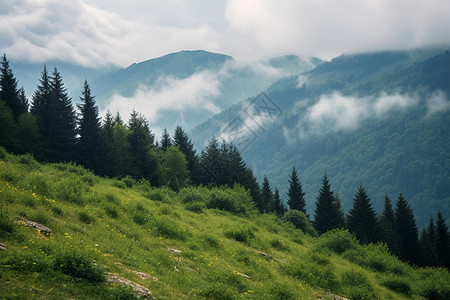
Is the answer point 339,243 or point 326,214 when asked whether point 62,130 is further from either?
point 326,214

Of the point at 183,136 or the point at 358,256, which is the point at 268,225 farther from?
→ the point at 183,136

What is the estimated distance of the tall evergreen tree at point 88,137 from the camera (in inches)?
1987

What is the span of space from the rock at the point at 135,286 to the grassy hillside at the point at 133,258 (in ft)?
0.45

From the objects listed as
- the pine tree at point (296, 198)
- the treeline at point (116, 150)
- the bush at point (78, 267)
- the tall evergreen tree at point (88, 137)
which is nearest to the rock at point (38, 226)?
the bush at point (78, 267)

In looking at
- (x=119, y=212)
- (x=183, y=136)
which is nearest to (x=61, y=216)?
(x=119, y=212)

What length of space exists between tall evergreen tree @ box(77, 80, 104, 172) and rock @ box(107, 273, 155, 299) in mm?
43082

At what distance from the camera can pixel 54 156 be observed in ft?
158

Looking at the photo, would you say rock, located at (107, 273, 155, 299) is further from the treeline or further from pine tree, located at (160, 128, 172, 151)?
pine tree, located at (160, 128, 172, 151)

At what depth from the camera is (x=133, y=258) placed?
12.8 metres

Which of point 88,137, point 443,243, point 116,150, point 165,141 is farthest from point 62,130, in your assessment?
point 443,243

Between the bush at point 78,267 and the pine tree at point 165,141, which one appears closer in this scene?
the bush at point 78,267

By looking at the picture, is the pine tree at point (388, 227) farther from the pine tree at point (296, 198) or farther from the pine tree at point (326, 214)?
the pine tree at point (296, 198)

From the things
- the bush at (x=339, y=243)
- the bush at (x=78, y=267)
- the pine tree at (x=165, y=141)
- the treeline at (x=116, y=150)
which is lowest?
the bush at (x=339, y=243)

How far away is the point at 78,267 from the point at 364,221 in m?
74.5
